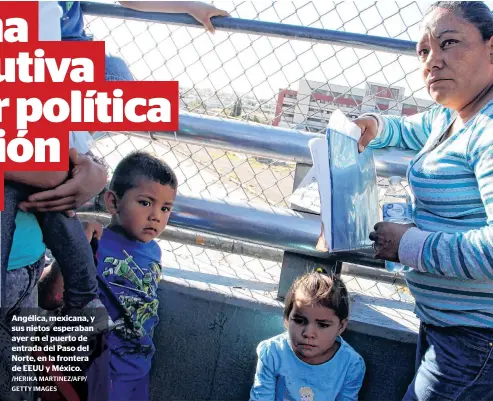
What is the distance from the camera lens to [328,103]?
2.23 m

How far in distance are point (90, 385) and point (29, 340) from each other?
0.22 meters

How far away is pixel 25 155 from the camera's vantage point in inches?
56.4

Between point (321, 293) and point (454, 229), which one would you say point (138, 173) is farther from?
point (454, 229)

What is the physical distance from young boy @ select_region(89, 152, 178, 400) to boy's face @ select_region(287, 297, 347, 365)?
19.3 inches

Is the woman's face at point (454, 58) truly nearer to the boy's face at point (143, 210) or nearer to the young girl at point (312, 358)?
the young girl at point (312, 358)

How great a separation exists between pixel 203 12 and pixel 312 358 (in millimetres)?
1254

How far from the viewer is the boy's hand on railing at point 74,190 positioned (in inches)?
52.0

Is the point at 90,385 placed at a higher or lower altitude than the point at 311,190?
lower

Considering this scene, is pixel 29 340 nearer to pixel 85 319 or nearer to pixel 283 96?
pixel 85 319

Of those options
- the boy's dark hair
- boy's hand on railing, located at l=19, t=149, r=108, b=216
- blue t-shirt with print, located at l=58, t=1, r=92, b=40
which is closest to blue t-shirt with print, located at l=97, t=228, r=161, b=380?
the boy's dark hair

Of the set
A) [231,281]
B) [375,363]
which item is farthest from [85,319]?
[375,363]

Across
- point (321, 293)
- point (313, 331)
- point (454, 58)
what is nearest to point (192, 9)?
point (454, 58)

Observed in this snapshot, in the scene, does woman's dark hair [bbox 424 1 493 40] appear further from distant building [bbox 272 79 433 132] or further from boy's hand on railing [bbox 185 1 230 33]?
boy's hand on railing [bbox 185 1 230 33]

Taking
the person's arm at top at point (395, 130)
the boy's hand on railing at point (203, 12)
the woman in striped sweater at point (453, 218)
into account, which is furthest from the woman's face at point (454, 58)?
the boy's hand on railing at point (203, 12)
